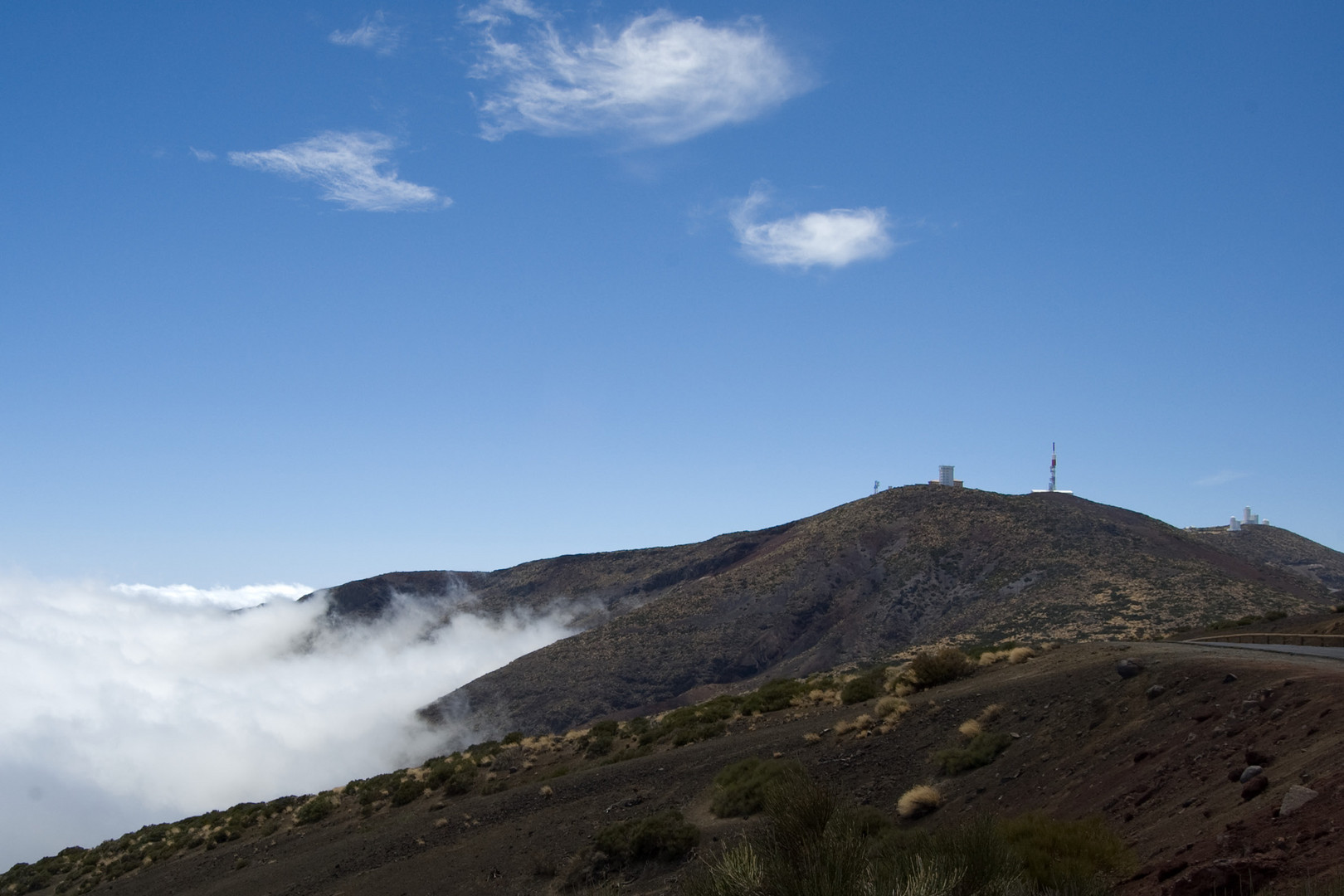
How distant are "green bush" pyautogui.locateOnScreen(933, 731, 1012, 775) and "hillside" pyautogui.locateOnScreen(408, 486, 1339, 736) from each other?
142 feet

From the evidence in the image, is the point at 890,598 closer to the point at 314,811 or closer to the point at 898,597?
the point at 898,597

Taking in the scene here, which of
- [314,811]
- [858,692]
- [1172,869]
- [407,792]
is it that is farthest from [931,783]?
[314,811]

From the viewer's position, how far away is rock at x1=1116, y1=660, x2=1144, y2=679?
1736 cm

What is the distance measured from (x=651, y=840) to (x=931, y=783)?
5.49m

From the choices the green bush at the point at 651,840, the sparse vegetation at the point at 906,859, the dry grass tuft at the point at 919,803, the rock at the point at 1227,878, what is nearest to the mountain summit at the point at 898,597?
the green bush at the point at 651,840

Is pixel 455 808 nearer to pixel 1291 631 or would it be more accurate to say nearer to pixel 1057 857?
pixel 1057 857

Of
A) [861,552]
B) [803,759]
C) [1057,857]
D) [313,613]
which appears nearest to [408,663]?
[313,613]

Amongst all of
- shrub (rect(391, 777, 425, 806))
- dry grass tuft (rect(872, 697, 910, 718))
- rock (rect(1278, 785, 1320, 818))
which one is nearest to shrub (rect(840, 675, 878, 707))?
dry grass tuft (rect(872, 697, 910, 718))

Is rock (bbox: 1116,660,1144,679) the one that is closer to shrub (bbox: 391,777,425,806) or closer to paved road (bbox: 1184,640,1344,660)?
paved road (bbox: 1184,640,1344,660)

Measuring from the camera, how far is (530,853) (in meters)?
20.2

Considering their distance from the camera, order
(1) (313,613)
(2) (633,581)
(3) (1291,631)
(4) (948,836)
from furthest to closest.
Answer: (1) (313,613) → (2) (633,581) → (3) (1291,631) → (4) (948,836)

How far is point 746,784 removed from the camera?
19250 mm

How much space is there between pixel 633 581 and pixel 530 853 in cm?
9571

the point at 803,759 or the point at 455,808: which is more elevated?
the point at 803,759
